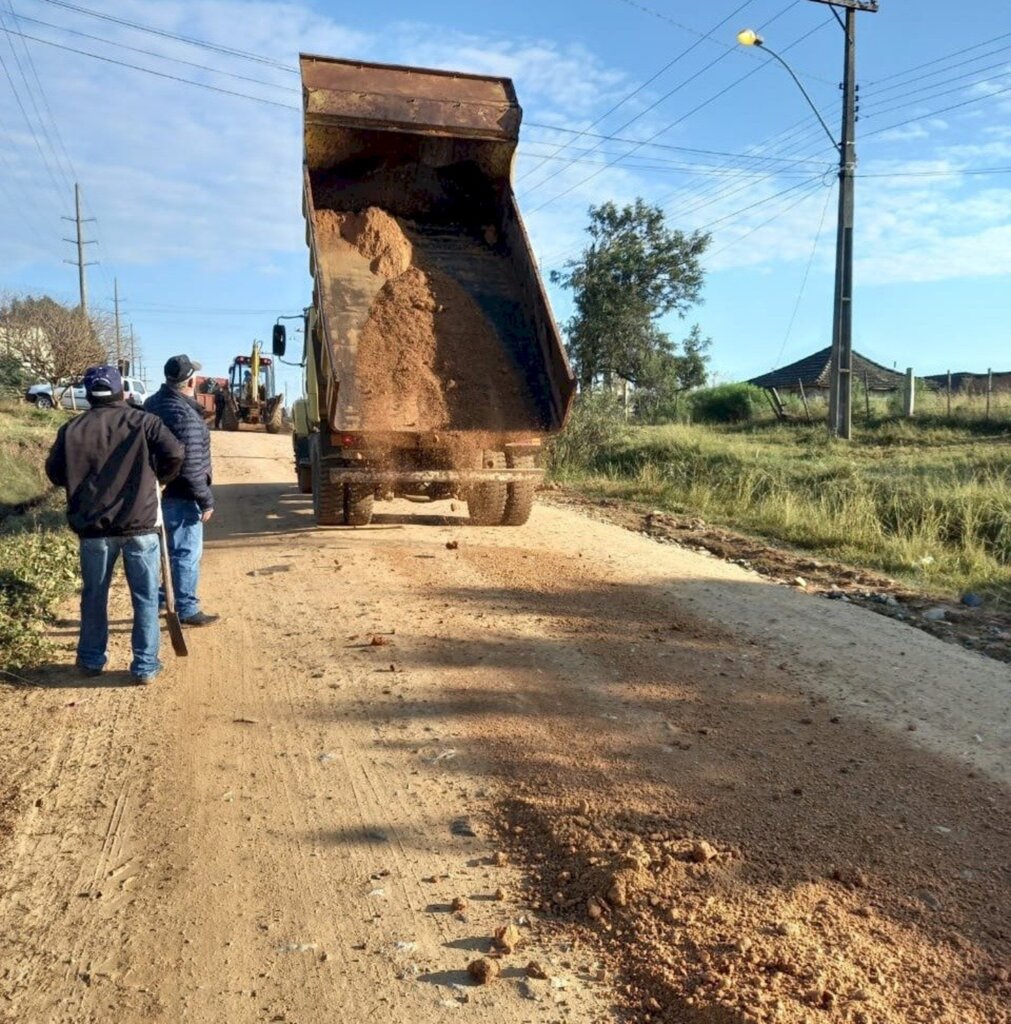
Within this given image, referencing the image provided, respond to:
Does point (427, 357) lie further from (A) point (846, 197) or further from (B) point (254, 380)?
(B) point (254, 380)

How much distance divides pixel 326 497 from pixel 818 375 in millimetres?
31205

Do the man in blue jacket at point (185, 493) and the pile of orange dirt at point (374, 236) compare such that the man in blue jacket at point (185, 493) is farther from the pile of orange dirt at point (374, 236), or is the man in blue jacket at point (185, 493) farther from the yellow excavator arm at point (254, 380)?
the yellow excavator arm at point (254, 380)

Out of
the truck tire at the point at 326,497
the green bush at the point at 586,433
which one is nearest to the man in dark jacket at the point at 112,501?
the truck tire at the point at 326,497

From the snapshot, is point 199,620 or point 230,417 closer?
point 199,620

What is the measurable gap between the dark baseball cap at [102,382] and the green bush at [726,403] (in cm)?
2594

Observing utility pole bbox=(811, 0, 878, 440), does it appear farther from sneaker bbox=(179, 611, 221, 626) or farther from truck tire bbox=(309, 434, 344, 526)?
sneaker bbox=(179, 611, 221, 626)

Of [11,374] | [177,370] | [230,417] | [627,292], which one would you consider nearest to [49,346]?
[11,374]

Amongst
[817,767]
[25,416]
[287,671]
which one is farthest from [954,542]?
[25,416]

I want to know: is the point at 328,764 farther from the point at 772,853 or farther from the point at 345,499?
the point at 345,499

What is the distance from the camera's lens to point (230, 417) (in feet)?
104

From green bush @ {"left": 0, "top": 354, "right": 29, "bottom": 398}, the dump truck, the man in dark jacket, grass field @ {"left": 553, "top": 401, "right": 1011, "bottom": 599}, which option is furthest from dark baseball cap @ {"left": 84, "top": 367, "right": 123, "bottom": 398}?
green bush @ {"left": 0, "top": 354, "right": 29, "bottom": 398}

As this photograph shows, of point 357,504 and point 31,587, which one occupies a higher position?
point 357,504

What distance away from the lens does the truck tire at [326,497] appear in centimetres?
872

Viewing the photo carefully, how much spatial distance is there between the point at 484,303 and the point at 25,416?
20585 millimetres
